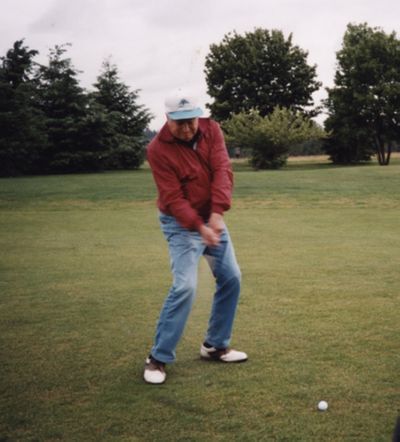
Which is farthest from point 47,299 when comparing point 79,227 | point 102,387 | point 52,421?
point 79,227

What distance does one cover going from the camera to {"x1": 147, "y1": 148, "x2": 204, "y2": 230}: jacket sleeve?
4.39 metres

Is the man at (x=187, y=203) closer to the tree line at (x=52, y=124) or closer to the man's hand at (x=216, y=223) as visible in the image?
the man's hand at (x=216, y=223)

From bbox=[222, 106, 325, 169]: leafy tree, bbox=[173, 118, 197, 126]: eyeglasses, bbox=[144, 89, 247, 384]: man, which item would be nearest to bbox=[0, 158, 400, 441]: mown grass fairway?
bbox=[144, 89, 247, 384]: man

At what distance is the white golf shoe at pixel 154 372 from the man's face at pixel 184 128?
1.84 m

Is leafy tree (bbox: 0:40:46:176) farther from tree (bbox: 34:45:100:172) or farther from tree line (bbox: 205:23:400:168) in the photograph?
tree line (bbox: 205:23:400:168)

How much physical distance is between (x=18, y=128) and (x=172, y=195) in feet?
135

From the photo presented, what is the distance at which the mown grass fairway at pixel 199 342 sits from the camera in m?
3.69

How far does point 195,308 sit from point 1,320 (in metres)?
2.25

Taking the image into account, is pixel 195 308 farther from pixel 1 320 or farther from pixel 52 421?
pixel 52 421

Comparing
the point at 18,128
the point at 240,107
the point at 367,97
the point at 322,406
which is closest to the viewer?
the point at 322,406

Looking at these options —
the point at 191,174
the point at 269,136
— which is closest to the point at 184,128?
the point at 191,174

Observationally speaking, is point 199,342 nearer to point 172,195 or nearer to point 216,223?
point 216,223

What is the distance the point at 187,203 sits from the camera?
445 centimetres

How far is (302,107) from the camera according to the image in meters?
66.1
